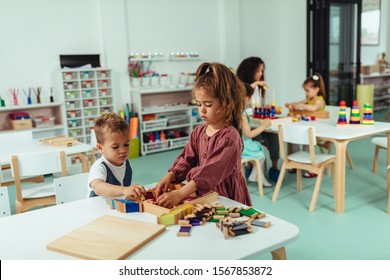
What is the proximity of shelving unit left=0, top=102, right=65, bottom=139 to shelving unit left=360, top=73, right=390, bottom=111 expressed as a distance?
19.7 ft

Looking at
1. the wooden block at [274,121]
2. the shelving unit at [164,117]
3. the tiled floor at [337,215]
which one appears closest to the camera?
the tiled floor at [337,215]

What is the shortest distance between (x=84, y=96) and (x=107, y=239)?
4134 mm

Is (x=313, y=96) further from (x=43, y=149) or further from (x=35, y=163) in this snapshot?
(x=35, y=163)

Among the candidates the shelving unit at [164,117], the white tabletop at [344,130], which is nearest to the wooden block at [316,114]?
the white tabletop at [344,130]

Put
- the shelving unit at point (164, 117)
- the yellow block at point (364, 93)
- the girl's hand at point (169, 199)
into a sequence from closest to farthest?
1. the girl's hand at point (169, 199)
2. the shelving unit at point (164, 117)
3. the yellow block at point (364, 93)

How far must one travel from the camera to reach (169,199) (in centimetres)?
142

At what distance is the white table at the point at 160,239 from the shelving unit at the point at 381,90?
7.66m

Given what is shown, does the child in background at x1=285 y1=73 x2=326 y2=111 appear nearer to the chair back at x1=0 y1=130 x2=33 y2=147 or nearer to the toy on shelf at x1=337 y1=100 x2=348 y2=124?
the toy on shelf at x1=337 y1=100 x2=348 y2=124

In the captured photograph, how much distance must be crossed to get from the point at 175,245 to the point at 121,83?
4.56 meters

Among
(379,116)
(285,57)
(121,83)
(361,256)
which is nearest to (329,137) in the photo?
(361,256)

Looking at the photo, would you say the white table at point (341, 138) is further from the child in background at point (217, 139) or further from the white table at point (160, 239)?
the white table at point (160, 239)

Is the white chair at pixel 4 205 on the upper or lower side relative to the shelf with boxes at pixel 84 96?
lower

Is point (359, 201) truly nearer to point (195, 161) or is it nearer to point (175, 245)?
point (195, 161)

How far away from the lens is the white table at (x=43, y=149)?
292cm
